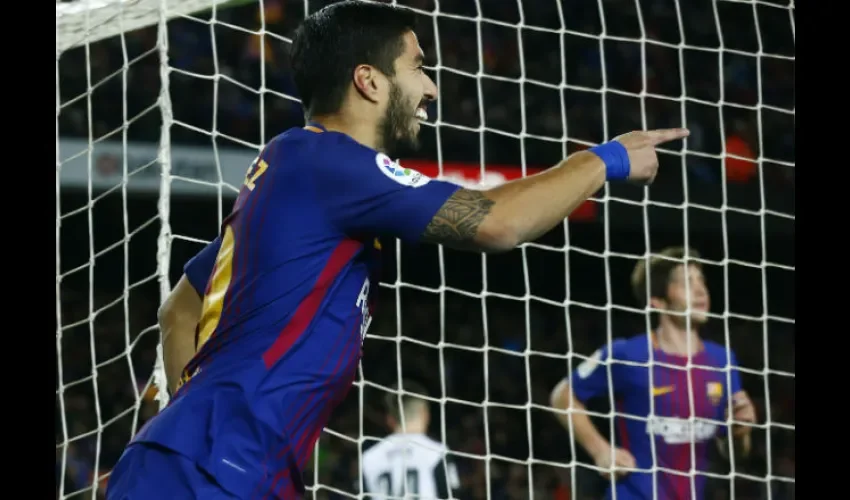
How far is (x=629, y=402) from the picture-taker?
474cm

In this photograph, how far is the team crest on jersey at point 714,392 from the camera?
4769 millimetres

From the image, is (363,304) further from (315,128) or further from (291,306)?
(315,128)

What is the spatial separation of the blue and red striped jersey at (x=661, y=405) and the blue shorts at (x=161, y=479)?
280 centimetres

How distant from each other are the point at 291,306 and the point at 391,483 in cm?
409

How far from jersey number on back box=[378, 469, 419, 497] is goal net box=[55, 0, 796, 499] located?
143 centimetres

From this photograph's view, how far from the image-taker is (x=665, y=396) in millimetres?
4711

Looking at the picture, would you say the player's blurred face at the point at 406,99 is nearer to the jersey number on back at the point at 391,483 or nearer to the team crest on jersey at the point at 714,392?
the team crest on jersey at the point at 714,392

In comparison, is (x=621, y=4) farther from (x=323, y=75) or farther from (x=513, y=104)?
(x=323, y=75)

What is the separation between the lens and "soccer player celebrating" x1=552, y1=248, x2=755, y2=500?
4.57 meters

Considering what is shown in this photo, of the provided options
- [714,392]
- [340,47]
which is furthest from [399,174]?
[714,392]

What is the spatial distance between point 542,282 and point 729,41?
2526 millimetres

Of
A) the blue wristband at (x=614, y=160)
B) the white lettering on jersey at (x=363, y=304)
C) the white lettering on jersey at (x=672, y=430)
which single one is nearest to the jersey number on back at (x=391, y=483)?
the white lettering on jersey at (x=672, y=430)
